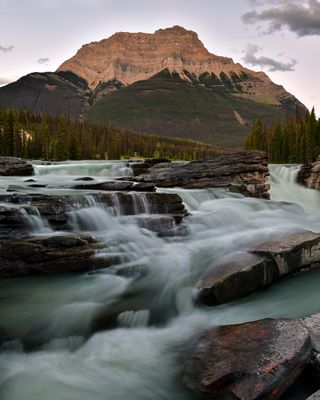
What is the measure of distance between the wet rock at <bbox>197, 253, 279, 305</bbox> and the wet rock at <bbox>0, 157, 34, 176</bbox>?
98.1 feet

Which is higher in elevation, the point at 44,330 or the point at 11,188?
the point at 11,188

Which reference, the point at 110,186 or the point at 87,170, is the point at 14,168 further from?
the point at 110,186

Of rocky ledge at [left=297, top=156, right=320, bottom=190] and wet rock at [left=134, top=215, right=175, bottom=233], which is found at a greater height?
rocky ledge at [left=297, top=156, right=320, bottom=190]

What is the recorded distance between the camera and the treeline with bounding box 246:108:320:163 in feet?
271

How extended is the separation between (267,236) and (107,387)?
1024 centimetres

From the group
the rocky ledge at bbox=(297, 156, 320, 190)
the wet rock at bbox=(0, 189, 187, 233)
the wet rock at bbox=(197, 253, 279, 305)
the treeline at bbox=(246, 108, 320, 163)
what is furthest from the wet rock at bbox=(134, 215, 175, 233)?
the treeline at bbox=(246, 108, 320, 163)

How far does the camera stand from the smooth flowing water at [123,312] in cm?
822

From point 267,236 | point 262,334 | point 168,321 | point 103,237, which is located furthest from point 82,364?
point 267,236

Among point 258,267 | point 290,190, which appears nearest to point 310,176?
point 290,190

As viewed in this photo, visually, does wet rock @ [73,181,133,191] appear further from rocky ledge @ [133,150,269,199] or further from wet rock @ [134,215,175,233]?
rocky ledge @ [133,150,269,199]

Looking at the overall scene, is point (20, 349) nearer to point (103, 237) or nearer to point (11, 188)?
point (103, 237)

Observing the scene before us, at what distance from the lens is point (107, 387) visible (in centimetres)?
807

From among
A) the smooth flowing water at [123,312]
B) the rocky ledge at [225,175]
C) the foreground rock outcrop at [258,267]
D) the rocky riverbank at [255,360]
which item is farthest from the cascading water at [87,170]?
the rocky riverbank at [255,360]

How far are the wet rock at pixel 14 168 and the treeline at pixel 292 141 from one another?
60605mm
